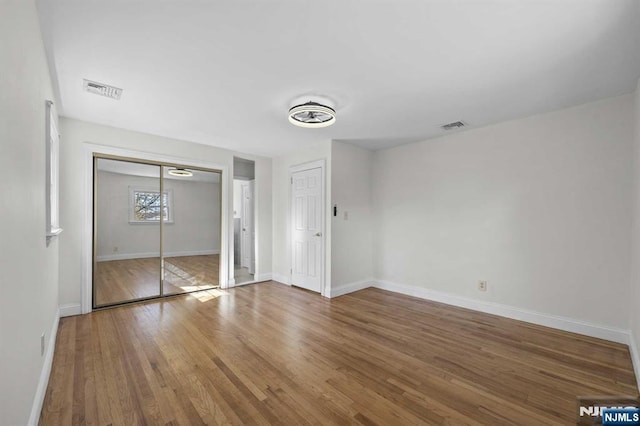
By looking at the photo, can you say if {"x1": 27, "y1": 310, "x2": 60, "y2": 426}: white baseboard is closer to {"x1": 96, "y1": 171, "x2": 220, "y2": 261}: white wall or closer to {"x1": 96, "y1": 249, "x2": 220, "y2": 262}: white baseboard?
{"x1": 96, "y1": 249, "x2": 220, "y2": 262}: white baseboard

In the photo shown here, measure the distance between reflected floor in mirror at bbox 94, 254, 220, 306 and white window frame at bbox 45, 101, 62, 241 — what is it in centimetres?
96

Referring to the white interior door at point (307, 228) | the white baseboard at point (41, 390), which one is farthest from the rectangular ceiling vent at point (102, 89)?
the white interior door at point (307, 228)

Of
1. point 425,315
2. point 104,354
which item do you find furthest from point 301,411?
point 425,315

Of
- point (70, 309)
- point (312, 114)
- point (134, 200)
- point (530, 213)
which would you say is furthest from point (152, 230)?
point (530, 213)

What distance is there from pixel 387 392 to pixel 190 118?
141 inches

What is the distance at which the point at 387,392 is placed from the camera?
1967 mm

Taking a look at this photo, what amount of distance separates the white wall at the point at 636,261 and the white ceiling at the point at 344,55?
1.45 feet

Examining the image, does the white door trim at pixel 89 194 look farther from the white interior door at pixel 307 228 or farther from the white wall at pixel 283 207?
the white interior door at pixel 307 228

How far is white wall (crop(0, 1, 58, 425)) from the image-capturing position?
1.14 m

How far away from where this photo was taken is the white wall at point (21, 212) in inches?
44.9

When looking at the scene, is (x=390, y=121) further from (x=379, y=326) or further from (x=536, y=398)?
(x=536, y=398)

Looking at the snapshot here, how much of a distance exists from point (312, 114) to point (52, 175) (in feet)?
9.65

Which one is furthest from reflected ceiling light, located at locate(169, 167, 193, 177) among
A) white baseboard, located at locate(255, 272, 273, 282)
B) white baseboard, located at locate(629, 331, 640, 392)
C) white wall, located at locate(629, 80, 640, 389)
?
white baseboard, located at locate(629, 331, 640, 392)

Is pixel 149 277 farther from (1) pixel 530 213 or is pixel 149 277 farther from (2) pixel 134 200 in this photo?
(1) pixel 530 213
